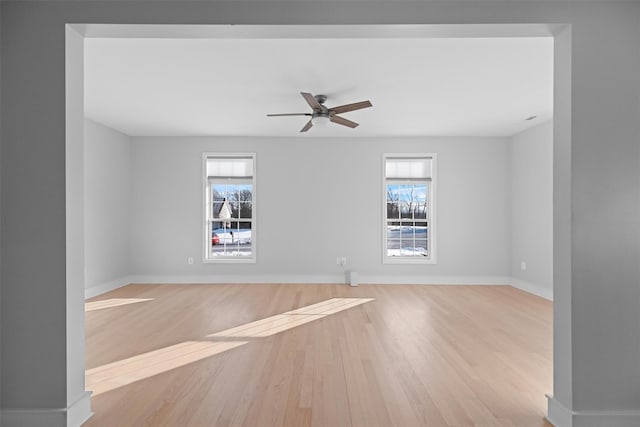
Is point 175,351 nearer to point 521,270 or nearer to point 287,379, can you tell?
point 287,379

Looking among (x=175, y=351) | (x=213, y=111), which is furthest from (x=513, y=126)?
(x=175, y=351)

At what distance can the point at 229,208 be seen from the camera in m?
7.16

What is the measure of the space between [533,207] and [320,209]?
3.63 m

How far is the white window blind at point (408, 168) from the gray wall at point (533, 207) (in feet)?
5.04

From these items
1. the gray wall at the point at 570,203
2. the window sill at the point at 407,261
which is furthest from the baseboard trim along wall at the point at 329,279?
the gray wall at the point at 570,203

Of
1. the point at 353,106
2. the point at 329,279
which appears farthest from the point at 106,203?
the point at 353,106

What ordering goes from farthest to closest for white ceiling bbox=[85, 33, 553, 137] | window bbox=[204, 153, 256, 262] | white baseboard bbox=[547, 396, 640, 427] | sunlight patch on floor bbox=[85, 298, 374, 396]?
Result: 1. window bbox=[204, 153, 256, 262]
2. white ceiling bbox=[85, 33, 553, 137]
3. sunlight patch on floor bbox=[85, 298, 374, 396]
4. white baseboard bbox=[547, 396, 640, 427]

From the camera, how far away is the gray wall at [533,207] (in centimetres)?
582

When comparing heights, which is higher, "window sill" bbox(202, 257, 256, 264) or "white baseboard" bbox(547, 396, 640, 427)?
"window sill" bbox(202, 257, 256, 264)

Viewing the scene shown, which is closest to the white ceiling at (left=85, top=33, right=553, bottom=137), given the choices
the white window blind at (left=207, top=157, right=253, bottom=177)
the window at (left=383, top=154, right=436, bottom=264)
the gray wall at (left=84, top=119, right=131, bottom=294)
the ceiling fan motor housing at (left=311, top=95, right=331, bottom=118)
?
the ceiling fan motor housing at (left=311, top=95, right=331, bottom=118)

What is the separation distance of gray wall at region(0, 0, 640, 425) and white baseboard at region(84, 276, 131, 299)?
3950mm

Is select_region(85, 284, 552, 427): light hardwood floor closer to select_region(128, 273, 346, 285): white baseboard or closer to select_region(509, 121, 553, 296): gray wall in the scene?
select_region(509, 121, 553, 296): gray wall

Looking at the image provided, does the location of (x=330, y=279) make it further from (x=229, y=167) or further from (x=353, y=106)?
(x=353, y=106)

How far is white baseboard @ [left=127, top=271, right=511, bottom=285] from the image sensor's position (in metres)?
6.92
